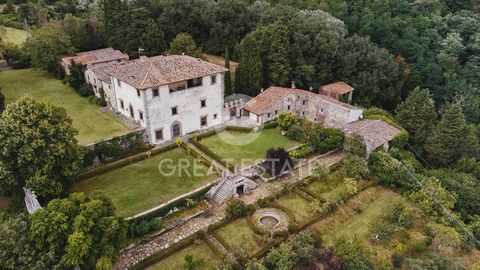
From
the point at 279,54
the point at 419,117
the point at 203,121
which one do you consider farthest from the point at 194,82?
the point at 419,117

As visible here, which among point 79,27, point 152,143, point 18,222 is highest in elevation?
point 79,27

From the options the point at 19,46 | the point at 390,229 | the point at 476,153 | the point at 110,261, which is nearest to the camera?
the point at 110,261

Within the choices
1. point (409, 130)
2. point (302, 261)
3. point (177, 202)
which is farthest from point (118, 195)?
point (409, 130)

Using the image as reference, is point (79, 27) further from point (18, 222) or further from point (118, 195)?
point (18, 222)

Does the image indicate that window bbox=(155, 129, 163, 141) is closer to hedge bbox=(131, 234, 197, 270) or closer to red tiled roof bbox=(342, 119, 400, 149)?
hedge bbox=(131, 234, 197, 270)

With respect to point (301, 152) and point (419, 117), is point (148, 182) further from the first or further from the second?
point (419, 117)
